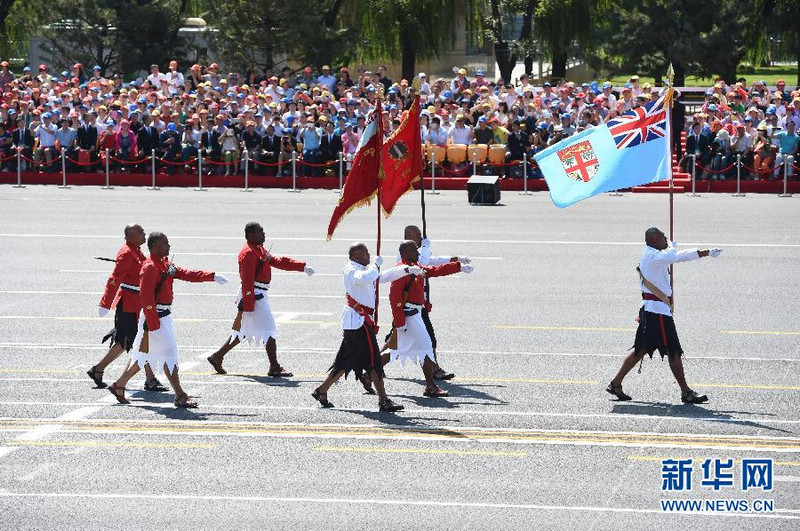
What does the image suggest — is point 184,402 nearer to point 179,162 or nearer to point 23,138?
point 179,162

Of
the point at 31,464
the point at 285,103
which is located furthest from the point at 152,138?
the point at 31,464

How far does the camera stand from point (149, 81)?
132 ft

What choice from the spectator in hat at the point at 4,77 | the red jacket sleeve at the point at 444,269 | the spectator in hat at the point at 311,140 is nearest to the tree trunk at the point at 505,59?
the spectator in hat at the point at 311,140

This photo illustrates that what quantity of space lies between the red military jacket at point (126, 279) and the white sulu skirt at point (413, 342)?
2.63 m

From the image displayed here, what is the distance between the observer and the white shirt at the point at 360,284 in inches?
511

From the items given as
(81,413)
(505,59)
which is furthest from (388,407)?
(505,59)

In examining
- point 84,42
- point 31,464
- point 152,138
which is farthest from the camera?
point 84,42

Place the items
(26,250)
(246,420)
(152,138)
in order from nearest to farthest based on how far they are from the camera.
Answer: (246,420)
(26,250)
(152,138)

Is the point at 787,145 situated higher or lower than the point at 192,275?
higher

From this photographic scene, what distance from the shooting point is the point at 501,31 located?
53.2 m

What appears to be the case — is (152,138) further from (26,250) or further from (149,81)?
(26,250)

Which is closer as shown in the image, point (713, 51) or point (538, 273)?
point (538, 273)

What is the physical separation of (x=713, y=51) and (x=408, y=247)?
4319cm

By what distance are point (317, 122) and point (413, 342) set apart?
22156 mm
